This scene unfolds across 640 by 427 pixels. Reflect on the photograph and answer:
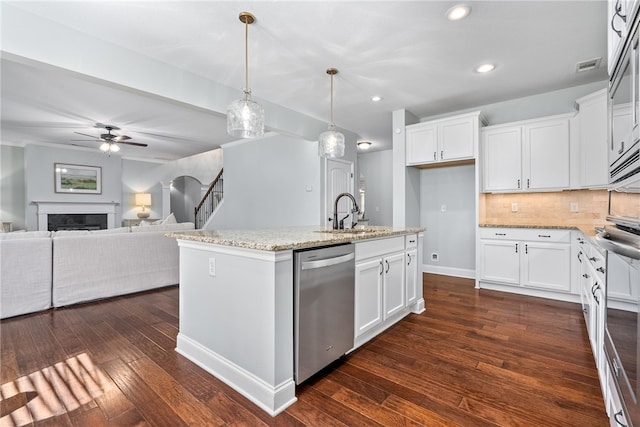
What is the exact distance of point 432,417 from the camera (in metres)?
1.60

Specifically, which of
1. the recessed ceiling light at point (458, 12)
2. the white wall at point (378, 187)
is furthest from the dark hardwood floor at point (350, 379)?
the white wall at point (378, 187)

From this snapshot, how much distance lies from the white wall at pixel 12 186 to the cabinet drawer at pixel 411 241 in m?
8.59

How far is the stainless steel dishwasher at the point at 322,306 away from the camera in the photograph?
1793mm

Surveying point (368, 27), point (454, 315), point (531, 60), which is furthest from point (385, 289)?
point (531, 60)

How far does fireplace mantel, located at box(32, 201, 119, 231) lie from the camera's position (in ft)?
22.7

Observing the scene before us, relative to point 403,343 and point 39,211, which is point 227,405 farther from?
point 39,211

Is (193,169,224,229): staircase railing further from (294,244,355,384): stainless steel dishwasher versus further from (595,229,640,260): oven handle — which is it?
(595,229,640,260): oven handle

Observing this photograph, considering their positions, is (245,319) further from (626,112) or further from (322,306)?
(626,112)

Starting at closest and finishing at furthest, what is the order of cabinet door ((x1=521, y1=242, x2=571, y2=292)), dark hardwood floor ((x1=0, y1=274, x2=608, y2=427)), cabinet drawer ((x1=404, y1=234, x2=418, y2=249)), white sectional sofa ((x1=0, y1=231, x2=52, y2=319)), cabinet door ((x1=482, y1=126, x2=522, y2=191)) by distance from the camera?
dark hardwood floor ((x1=0, y1=274, x2=608, y2=427)), cabinet drawer ((x1=404, y1=234, x2=418, y2=249)), white sectional sofa ((x1=0, y1=231, x2=52, y2=319)), cabinet door ((x1=521, y1=242, x2=571, y2=292)), cabinet door ((x1=482, y1=126, x2=522, y2=191))

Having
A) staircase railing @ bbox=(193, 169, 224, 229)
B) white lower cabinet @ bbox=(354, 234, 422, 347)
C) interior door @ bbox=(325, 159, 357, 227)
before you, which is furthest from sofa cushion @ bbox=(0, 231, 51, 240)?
staircase railing @ bbox=(193, 169, 224, 229)

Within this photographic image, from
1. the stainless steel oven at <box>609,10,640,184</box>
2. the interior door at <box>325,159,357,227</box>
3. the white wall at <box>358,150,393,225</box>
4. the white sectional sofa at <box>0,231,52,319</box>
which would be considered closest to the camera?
the stainless steel oven at <box>609,10,640,184</box>

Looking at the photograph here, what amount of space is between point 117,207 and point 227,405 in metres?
8.27

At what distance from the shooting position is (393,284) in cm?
275

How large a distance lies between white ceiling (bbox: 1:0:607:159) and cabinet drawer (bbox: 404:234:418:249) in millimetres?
1858
